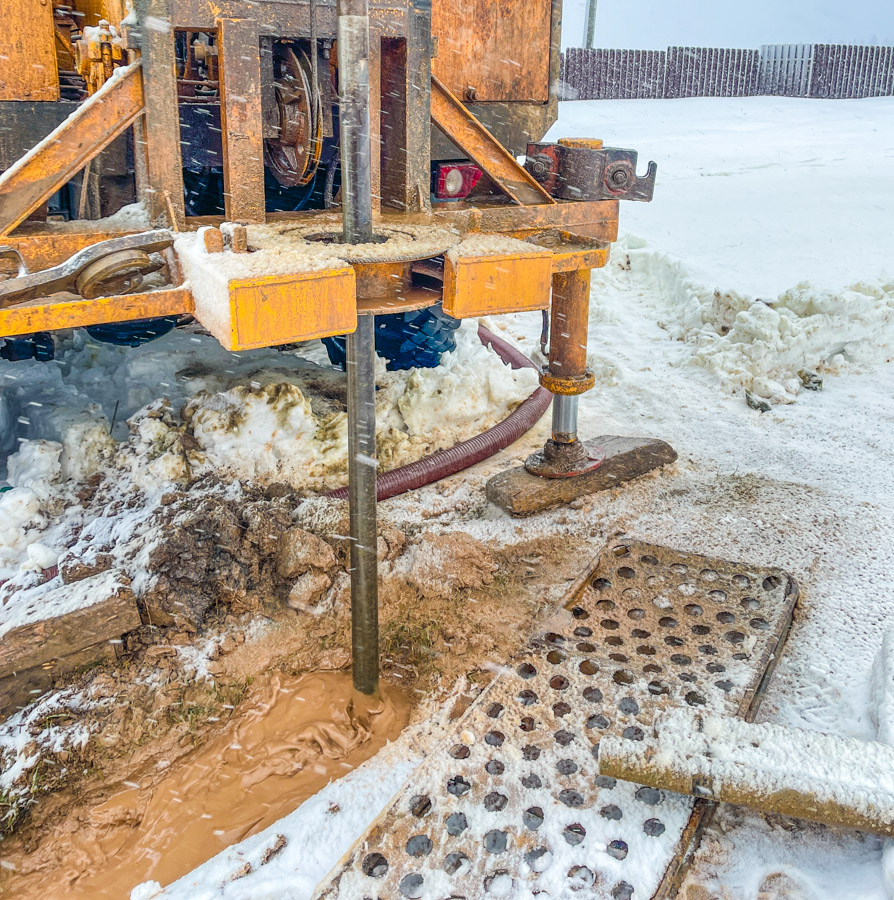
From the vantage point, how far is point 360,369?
102 inches

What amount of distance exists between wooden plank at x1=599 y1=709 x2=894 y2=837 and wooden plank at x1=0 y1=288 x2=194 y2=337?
1.61 meters

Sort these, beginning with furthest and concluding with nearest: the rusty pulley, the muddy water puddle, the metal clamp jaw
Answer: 1. the metal clamp jaw
2. the rusty pulley
3. the muddy water puddle

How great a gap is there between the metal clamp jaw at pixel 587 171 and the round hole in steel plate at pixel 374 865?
2601 mm

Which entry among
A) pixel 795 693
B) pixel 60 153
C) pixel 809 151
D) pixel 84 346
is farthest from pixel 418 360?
pixel 809 151

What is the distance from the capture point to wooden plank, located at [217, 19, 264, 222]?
8.97 ft

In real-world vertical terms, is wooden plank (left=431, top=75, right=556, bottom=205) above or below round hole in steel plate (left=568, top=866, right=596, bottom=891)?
above

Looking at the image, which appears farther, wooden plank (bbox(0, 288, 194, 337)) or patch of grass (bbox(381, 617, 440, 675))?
patch of grass (bbox(381, 617, 440, 675))

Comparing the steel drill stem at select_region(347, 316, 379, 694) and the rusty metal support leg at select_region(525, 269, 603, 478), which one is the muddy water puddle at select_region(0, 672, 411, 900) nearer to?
the steel drill stem at select_region(347, 316, 379, 694)

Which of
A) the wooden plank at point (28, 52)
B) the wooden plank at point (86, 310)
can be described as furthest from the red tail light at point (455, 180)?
the wooden plank at point (86, 310)

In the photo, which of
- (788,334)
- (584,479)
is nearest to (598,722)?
(584,479)

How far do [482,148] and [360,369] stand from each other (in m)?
1.25

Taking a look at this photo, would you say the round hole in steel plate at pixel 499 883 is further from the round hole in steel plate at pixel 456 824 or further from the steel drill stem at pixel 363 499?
the steel drill stem at pixel 363 499

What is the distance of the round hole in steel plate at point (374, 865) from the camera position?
2.08 m

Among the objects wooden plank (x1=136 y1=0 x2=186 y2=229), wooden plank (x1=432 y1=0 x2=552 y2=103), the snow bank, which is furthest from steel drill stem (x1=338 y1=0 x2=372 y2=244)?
the snow bank
